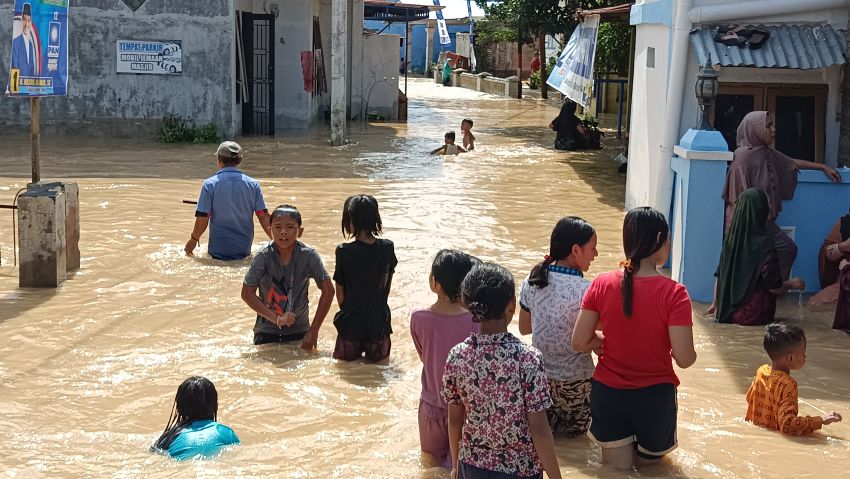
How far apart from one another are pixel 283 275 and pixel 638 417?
2887 millimetres

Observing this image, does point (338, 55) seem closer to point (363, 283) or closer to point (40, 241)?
point (40, 241)

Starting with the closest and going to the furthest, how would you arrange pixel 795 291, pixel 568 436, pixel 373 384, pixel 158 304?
Answer: pixel 568 436 < pixel 373 384 < pixel 158 304 < pixel 795 291

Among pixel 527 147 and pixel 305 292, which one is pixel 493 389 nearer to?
pixel 305 292

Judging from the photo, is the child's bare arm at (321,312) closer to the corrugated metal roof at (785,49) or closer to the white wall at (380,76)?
the corrugated metal roof at (785,49)

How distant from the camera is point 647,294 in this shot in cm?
482

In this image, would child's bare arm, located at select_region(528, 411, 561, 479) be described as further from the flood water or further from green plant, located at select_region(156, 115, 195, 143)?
green plant, located at select_region(156, 115, 195, 143)

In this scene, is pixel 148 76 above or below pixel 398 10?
below

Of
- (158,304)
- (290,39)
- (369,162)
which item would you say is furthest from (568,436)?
(290,39)

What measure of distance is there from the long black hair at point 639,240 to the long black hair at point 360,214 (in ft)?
6.72

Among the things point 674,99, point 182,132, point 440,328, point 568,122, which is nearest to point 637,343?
point 440,328

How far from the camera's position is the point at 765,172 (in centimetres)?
865

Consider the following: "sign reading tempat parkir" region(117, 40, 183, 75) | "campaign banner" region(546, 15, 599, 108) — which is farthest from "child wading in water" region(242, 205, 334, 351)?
"sign reading tempat parkir" region(117, 40, 183, 75)

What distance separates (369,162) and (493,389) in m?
13.9

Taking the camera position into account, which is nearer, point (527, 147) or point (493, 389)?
point (493, 389)
